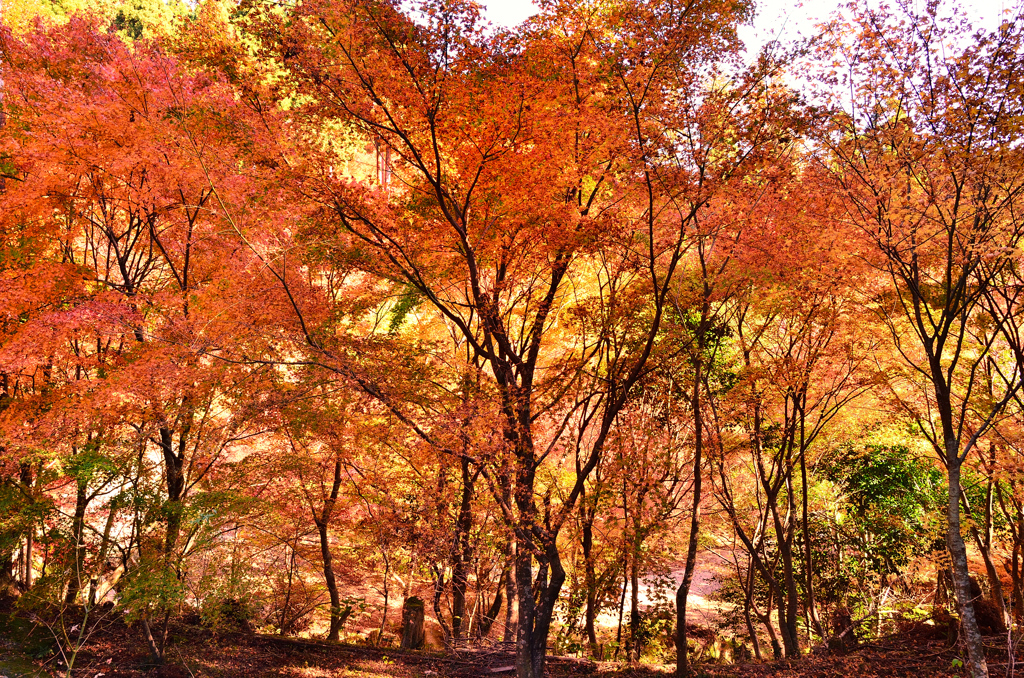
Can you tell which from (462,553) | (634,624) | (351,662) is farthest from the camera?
(634,624)

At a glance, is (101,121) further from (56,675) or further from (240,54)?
(56,675)

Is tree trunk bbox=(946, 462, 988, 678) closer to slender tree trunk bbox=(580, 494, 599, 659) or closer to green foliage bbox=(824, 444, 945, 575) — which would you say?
slender tree trunk bbox=(580, 494, 599, 659)

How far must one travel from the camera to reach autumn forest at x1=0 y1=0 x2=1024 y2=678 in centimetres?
644

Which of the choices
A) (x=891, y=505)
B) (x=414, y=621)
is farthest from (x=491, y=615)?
(x=891, y=505)

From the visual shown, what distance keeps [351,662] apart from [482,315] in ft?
19.4

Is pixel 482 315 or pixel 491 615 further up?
pixel 482 315

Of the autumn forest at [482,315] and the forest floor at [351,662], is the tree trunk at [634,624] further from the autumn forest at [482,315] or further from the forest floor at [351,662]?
the forest floor at [351,662]

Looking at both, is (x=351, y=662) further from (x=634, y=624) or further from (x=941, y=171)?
(x=941, y=171)

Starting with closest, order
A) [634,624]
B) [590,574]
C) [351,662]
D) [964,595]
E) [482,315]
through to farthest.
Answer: [964,595] → [482,315] → [351,662] → [590,574] → [634,624]

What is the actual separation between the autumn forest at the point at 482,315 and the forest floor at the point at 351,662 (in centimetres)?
9

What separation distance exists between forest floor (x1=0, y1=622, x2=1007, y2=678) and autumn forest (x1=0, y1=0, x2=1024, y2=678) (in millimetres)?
93

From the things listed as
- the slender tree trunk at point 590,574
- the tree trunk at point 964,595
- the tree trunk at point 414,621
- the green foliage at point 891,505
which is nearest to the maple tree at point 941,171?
the tree trunk at point 964,595

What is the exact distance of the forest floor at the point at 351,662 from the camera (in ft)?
25.3

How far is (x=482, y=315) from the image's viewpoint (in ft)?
22.7
